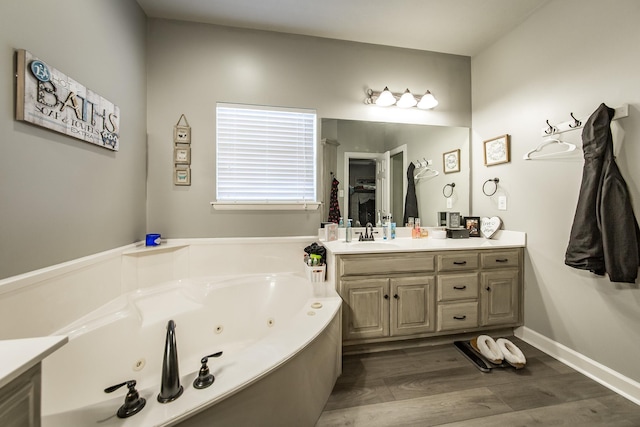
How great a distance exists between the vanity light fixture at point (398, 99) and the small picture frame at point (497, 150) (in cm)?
66

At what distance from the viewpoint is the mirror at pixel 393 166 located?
2.26 metres

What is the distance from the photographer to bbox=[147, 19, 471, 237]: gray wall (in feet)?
6.54

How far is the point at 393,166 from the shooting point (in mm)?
2357

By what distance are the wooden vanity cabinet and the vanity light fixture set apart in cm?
146

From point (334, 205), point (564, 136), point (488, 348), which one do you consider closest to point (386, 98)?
point (334, 205)

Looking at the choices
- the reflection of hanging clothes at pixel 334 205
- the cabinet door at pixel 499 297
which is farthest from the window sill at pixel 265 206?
the cabinet door at pixel 499 297

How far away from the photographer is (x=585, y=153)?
5.02 feet

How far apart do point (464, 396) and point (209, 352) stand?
1.67 metres

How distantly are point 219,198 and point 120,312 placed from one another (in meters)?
1.04

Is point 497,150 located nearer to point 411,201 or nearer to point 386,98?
point 411,201

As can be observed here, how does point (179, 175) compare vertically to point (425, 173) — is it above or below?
below

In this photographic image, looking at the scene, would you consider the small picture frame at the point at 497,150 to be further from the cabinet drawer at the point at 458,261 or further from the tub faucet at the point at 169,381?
the tub faucet at the point at 169,381

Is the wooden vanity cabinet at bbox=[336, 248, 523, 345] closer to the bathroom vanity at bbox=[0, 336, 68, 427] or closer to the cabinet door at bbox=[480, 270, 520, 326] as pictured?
the cabinet door at bbox=[480, 270, 520, 326]

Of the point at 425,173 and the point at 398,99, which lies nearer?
the point at 398,99
